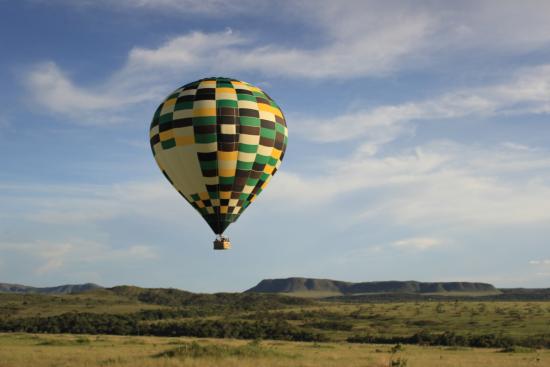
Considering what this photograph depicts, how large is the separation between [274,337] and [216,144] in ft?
155

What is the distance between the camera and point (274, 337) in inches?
3204

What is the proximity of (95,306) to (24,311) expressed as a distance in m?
20.1

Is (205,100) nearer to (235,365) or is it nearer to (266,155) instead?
(266,155)

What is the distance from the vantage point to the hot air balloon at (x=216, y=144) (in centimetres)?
3975

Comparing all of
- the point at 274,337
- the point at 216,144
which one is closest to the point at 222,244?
the point at 216,144

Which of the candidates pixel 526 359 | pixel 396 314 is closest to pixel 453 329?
pixel 396 314

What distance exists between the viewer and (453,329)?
85.8 m

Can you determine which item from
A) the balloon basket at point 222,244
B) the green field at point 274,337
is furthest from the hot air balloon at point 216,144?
the green field at point 274,337

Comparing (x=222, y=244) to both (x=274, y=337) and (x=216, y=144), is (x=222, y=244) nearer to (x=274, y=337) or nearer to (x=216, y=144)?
(x=216, y=144)

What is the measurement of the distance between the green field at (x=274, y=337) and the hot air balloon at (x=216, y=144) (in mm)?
9412

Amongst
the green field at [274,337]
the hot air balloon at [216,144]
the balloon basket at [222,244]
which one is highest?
the hot air balloon at [216,144]

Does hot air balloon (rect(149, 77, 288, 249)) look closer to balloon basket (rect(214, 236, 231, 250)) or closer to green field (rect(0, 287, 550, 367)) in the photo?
balloon basket (rect(214, 236, 231, 250))

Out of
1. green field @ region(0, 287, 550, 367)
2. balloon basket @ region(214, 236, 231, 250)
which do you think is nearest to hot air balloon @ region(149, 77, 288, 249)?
balloon basket @ region(214, 236, 231, 250)

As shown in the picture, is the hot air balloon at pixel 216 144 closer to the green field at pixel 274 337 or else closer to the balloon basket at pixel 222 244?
the balloon basket at pixel 222 244
